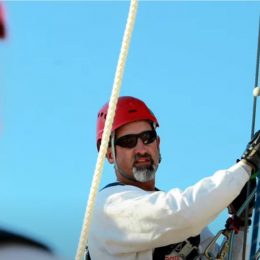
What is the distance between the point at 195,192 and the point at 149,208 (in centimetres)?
25

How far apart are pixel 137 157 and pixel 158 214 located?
1.90 feet

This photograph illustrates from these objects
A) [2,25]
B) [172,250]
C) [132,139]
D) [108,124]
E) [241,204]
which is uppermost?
[132,139]

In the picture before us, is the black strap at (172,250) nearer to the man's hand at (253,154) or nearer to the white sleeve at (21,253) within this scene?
the man's hand at (253,154)

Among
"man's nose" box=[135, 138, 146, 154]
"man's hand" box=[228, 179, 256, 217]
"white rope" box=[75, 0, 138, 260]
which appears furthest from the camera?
"man's nose" box=[135, 138, 146, 154]

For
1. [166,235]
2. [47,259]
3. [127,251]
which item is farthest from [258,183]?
[47,259]

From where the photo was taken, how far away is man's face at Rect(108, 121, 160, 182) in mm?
3666

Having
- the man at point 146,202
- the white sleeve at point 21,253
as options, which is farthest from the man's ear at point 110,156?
the white sleeve at point 21,253

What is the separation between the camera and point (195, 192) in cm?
313

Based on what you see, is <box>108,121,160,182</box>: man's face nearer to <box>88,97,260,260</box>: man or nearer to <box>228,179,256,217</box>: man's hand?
<box>88,97,260,260</box>: man

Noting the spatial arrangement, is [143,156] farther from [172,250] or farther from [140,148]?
[172,250]

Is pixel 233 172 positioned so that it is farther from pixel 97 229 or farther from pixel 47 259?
pixel 47 259

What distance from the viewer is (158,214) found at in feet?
10.4

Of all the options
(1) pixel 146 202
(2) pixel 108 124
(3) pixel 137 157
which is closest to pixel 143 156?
(3) pixel 137 157

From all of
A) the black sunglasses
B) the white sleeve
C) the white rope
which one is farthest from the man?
the white sleeve
